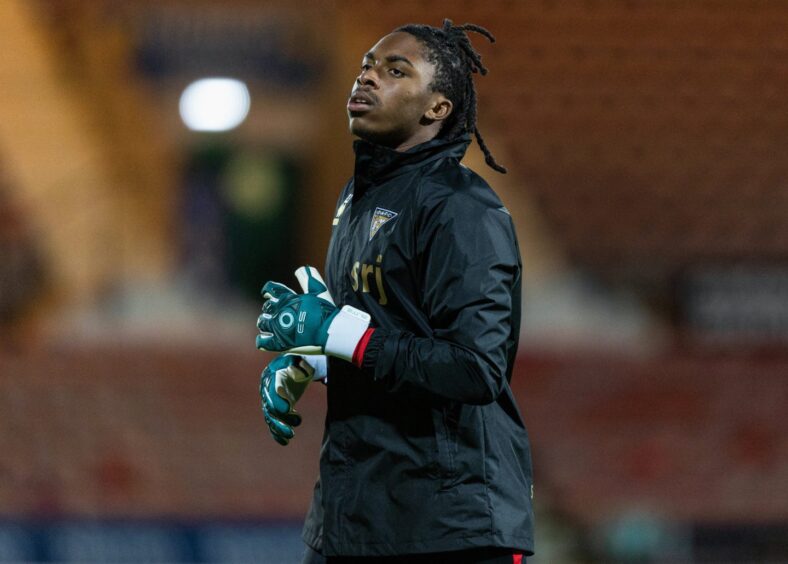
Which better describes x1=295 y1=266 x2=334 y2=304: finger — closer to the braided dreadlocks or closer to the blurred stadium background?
the braided dreadlocks

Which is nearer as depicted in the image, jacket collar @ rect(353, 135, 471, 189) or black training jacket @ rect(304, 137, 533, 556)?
black training jacket @ rect(304, 137, 533, 556)

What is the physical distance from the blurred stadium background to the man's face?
321 cm

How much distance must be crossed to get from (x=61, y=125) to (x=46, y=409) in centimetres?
142

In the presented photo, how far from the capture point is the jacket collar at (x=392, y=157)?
70.8 inches

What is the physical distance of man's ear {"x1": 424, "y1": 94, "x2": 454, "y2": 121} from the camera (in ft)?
6.08

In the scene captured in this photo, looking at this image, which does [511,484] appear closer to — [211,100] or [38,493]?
[38,493]

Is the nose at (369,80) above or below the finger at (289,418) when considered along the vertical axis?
above

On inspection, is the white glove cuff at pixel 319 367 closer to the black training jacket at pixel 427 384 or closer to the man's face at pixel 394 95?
the black training jacket at pixel 427 384

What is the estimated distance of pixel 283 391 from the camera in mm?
1905

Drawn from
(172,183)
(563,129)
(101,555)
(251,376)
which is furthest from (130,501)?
(563,129)

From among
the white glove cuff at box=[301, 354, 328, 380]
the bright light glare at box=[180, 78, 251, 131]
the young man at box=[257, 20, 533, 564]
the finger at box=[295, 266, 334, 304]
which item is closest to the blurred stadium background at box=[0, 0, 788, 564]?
the bright light glare at box=[180, 78, 251, 131]

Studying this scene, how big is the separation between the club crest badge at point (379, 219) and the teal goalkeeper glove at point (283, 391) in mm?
282

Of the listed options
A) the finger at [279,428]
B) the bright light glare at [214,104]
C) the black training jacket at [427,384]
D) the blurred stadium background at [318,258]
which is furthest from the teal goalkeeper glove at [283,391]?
the bright light glare at [214,104]

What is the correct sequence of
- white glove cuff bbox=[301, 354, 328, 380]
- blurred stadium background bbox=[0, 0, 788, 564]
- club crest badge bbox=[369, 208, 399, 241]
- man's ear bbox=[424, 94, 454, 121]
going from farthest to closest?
blurred stadium background bbox=[0, 0, 788, 564] → white glove cuff bbox=[301, 354, 328, 380] → man's ear bbox=[424, 94, 454, 121] → club crest badge bbox=[369, 208, 399, 241]
